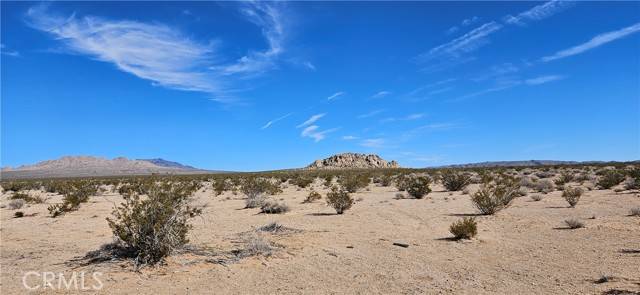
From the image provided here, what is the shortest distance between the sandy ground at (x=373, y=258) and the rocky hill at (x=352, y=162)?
392 feet

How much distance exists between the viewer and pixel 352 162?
14000 centimetres

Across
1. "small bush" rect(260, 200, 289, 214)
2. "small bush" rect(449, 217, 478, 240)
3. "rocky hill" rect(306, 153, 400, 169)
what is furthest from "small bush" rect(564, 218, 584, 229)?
"rocky hill" rect(306, 153, 400, 169)

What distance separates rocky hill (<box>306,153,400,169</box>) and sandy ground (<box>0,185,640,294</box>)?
119349 mm

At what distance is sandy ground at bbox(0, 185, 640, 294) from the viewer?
8.09 m

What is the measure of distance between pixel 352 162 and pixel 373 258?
427 ft

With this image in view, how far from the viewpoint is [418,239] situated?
12.4 meters

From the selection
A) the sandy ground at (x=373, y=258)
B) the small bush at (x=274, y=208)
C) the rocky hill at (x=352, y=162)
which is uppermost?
the rocky hill at (x=352, y=162)

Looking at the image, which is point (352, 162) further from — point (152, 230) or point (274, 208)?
point (152, 230)

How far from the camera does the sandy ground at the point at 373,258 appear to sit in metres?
8.09

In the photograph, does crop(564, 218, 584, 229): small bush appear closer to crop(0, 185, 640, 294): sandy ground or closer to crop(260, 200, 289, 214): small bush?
crop(0, 185, 640, 294): sandy ground

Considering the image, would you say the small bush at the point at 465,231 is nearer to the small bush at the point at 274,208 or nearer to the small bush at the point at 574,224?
the small bush at the point at 574,224

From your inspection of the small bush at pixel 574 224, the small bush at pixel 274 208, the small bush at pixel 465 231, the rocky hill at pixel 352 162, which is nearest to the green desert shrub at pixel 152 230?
the small bush at pixel 465 231

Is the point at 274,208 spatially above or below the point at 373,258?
above

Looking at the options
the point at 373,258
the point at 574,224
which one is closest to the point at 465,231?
the point at 373,258
